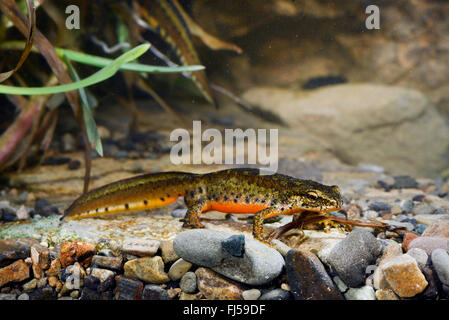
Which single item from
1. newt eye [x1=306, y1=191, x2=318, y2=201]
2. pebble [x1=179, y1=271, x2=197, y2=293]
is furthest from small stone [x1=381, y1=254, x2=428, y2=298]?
pebble [x1=179, y1=271, x2=197, y2=293]

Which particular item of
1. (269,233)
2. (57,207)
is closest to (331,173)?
(269,233)

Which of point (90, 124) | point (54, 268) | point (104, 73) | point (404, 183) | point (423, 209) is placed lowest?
point (54, 268)

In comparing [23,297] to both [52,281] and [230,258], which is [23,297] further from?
[230,258]

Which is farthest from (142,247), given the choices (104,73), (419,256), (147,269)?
(419,256)

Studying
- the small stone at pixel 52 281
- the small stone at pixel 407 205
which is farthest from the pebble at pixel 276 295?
the small stone at pixel 407 205

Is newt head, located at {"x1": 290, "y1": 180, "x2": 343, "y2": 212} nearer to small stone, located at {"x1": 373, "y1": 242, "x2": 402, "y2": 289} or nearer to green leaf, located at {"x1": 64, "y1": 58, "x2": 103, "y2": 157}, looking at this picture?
small stone, located at {"x1": 373, "y1": 242, "x2": 402, "y2": 289}

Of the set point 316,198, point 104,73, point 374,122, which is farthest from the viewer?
point 374,122
